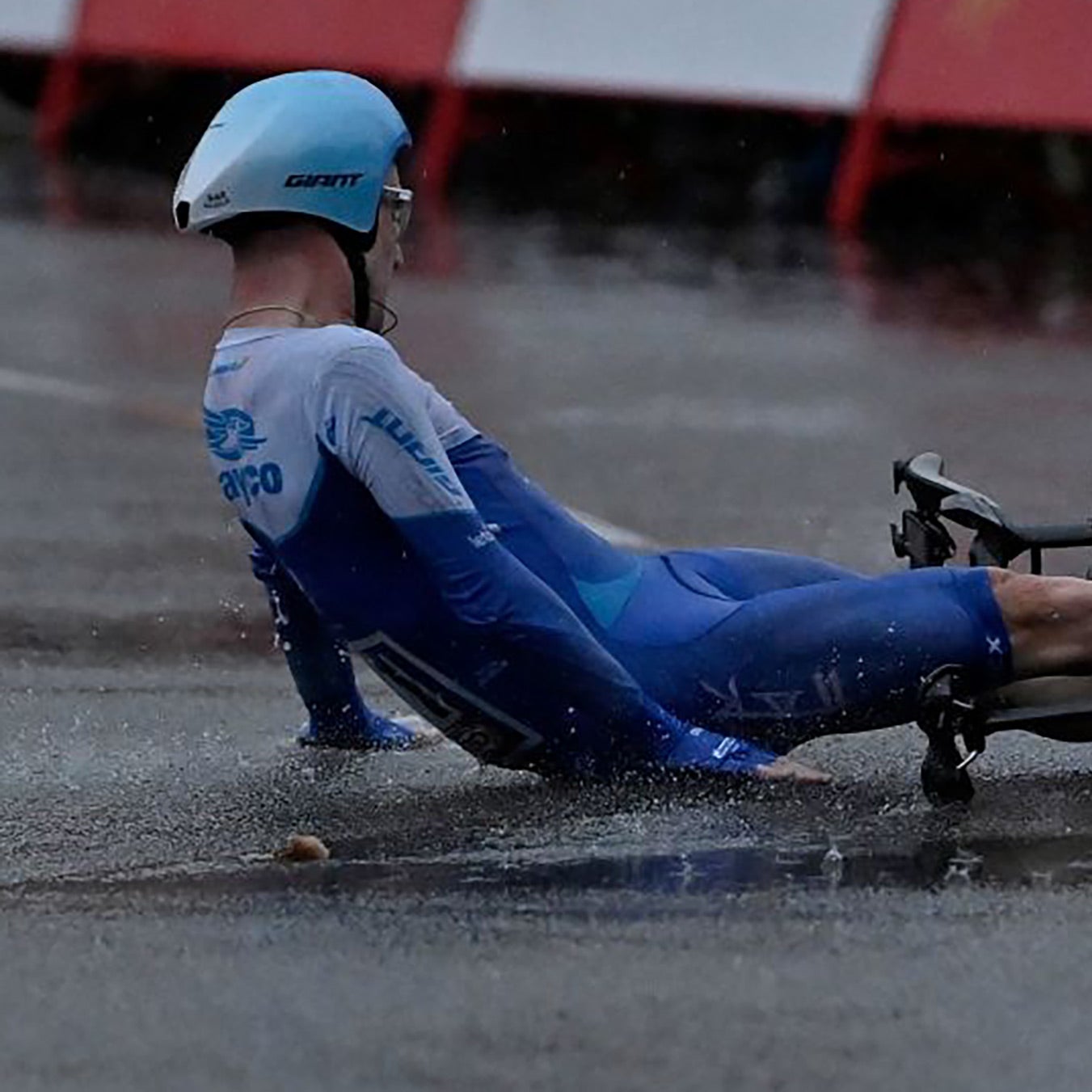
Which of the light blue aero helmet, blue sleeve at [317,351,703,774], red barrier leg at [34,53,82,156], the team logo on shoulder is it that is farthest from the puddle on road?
red barrier leg at [34,53,82,156]

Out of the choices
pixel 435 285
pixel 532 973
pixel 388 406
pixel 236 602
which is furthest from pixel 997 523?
pixel 435 285

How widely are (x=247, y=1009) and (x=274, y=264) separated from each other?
1825 millimetres

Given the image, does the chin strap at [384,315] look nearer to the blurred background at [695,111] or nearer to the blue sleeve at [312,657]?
the blue sleeve at [312,657]

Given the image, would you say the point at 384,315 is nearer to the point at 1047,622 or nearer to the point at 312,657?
the point at 312,657

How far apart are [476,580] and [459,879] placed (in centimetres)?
64

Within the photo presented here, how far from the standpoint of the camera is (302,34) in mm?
19219

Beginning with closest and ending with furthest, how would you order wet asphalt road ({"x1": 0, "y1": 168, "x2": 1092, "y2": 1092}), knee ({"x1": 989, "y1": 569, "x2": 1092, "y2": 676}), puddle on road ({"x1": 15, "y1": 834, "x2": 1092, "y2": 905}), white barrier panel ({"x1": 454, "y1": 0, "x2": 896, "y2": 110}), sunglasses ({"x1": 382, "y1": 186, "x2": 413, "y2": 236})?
wet asphalt road ({"x1": 0, "y1": 168, "x2": 1092, "y2": 1092}) < puddle on road ({"x1": 15, "y1": 834, "x2": 1092, "y2": 905}) < knee ({"x1": 989, "y1": 569, "x2": 1092, "y2": 676}) < sunglasses ({"x1": 382, "y1": 186, "x2": 413, "y2": 236}) < white barrier panel ({"x1": 454, "y1": 0, "x2": 896, "y2": 110})

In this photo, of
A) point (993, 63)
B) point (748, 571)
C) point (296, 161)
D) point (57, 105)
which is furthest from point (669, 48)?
point (296, 161)

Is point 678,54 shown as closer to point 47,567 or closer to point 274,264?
point 47,567

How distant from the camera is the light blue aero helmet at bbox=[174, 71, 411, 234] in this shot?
6.06 meters

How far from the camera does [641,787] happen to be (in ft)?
20.1

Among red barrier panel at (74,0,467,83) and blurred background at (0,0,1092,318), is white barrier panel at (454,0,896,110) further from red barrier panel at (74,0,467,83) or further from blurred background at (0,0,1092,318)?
red barrier panel at (74,0,467,83)

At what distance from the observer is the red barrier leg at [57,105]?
846 inches

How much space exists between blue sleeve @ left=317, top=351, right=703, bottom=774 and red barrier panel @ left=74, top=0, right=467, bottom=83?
13.2 metres
